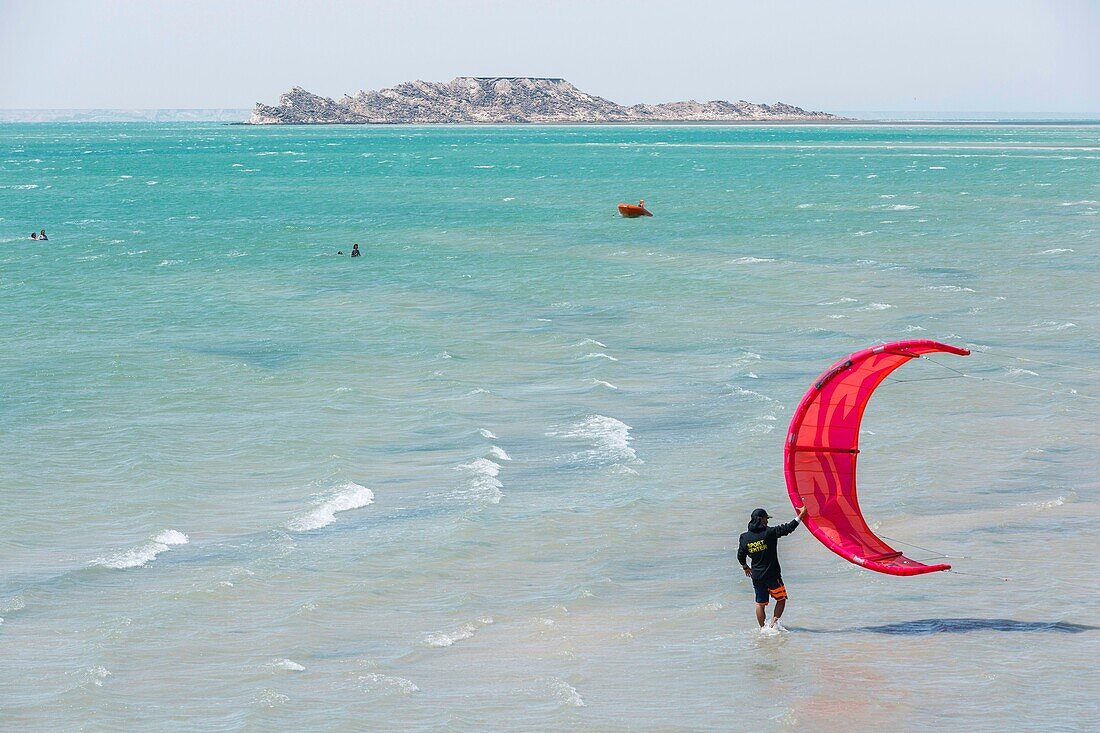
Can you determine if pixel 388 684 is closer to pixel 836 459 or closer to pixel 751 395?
pixel 836 459

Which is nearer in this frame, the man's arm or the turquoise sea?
the turquoise sea

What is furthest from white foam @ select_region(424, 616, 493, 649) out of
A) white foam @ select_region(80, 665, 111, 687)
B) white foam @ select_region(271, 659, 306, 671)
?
white foam @ select_region(80, 665, 111, 687)

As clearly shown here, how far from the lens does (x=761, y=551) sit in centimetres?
1520

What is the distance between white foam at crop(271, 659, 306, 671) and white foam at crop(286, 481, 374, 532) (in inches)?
220

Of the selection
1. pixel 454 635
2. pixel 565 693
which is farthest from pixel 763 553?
pixel 454 635

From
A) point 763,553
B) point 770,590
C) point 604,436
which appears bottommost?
point 604,436

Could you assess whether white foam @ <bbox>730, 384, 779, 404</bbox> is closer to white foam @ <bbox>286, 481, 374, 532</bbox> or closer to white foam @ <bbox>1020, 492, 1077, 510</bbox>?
white foam @ <bbox>1020, 492, 1077, 510</bbox>

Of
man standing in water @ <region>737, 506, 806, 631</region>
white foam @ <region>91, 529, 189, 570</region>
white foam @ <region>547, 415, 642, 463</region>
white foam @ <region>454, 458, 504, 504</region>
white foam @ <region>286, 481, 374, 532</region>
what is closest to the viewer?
man standing in water @ <region>737, 506, 806, 631</region>

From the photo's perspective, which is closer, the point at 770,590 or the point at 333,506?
the point at 770,590

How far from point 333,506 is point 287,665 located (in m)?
7.11

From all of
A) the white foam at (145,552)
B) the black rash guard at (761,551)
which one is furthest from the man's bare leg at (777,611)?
the white foam at (145,552)

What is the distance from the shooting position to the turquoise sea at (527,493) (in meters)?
14.7

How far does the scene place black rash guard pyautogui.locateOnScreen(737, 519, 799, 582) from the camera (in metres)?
15.1

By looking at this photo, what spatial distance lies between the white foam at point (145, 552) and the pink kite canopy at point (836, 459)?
1030 centimetres
